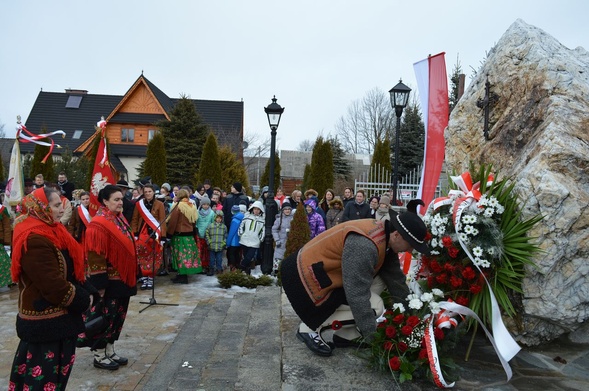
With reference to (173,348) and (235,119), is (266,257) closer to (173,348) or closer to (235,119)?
(173,348)

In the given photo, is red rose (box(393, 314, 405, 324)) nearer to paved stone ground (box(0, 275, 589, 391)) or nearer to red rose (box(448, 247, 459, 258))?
paved stone ground (box(0, 275, 589, 391))

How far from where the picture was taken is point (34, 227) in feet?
10.4

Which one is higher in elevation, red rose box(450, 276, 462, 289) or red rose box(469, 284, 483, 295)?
red rose box(450, 276, 462, 289)

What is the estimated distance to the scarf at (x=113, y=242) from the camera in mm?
4496

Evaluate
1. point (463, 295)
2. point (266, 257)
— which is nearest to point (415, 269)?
point (463, 295)

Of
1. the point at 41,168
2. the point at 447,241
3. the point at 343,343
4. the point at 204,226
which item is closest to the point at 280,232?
the point at 204,226

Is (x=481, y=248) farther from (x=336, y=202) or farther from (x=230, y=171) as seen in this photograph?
(x=230, y=171)

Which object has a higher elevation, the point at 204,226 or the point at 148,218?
the point at 148,218

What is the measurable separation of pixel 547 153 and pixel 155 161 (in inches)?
724

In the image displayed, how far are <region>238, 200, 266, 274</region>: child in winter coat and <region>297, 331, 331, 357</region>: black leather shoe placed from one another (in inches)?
234

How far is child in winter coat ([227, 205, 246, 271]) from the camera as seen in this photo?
392 inches

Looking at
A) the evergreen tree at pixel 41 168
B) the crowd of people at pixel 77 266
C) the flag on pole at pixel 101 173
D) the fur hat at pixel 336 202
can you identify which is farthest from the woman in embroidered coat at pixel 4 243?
the evergreen tree at pixel 41 168

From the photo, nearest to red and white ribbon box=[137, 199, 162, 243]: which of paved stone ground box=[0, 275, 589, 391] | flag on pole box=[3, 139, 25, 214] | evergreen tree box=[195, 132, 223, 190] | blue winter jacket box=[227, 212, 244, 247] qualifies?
paved stone ground box=[0, 275, 589, 391]

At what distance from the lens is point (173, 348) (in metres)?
5.20
